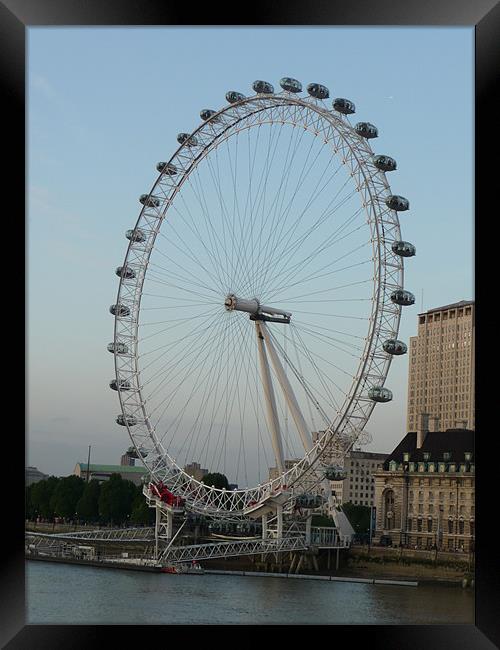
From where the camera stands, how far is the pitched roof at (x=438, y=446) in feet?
87.0

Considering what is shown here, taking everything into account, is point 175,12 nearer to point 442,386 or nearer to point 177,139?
point 177,139

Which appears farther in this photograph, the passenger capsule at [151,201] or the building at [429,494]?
the building at [429,494]

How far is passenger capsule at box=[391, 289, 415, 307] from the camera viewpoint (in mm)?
16359

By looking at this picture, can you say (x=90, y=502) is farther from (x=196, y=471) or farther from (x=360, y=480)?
(x=360, y=480)

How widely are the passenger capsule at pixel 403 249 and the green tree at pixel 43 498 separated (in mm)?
18448

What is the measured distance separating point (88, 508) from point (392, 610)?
15085 millimetres

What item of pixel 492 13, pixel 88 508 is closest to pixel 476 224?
pixel 492 13

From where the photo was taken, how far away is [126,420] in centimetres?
2111

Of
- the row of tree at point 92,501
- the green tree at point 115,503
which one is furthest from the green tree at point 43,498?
the green tree at point 115,503

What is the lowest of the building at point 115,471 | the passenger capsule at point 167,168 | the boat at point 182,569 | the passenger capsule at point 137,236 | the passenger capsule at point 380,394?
the boat at point 182,569

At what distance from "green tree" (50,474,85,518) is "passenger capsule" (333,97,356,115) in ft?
60.4

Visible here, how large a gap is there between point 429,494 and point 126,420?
8095mm

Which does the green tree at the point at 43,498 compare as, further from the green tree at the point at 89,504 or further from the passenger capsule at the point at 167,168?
the passenger capsule at the point at 167,168

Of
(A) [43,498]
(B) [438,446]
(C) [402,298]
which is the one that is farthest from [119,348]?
(A) [43,498]
